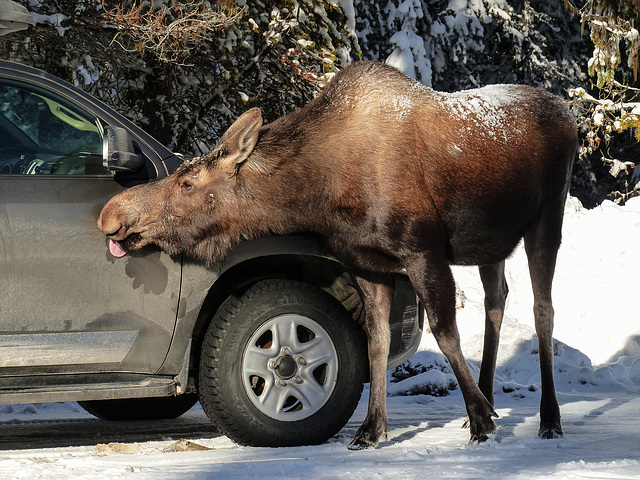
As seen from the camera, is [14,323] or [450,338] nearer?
[14,323]

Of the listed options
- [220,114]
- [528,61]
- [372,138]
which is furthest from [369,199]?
[528,61]

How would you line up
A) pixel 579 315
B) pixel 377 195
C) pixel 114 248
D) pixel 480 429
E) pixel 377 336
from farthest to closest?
pixel 579 315 < pixel 377 336 < pixel 480 429 < pixel 377 195 < pixel 114 248

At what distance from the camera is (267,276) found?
540cm

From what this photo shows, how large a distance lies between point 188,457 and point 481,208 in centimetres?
217

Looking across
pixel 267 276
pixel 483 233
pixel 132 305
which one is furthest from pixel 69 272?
pixel 483 233

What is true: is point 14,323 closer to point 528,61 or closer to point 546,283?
point 546,283

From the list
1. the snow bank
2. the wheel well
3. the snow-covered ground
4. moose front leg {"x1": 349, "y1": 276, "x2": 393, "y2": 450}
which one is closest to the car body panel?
the wheel well

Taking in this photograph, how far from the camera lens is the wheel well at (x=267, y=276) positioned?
5355mm

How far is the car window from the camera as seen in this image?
5055 millimetres

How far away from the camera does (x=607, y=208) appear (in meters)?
13.3

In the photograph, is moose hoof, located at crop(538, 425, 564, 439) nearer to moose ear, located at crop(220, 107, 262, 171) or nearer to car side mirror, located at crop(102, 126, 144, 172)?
moose ear, located at crop(220, 107, 262, 171)

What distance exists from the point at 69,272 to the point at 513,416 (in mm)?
3262

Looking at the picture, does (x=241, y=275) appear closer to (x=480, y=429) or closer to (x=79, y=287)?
(x=79, y=287)

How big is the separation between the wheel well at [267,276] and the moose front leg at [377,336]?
203 mm
